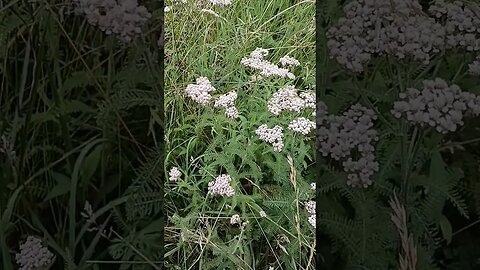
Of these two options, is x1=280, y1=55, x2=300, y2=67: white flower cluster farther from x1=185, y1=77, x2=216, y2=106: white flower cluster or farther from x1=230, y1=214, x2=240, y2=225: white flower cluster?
x1=230, y1=214, x2=240, y2=225: white flower cluster

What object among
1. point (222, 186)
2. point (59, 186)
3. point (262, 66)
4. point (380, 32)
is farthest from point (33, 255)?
point (380, 32)

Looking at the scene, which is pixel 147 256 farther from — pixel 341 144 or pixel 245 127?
pixel 341 144

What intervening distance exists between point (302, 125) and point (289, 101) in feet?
0.21

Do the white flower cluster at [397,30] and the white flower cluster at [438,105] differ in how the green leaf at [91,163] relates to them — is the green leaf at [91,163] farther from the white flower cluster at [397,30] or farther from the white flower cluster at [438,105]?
the white flower cluster at [438,105]

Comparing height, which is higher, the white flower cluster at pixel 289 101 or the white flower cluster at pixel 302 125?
the white flower cluster at pixel 289 101

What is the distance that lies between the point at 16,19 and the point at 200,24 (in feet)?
1.36

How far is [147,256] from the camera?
5.28 ft

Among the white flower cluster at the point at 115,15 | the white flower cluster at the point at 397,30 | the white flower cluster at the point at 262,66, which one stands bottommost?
the white flower cluster at the point at 262,66

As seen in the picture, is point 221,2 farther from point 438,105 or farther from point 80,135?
point 438,105

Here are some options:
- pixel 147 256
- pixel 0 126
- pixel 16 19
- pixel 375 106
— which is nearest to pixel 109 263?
pixel 147 256

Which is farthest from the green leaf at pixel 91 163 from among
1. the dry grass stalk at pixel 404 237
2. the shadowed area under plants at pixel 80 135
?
the dry grass stalk at pixel 404 237

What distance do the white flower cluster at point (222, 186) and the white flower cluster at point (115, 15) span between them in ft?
1.24

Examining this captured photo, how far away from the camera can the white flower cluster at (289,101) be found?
167cm

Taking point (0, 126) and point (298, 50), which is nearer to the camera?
point (0, 126)
